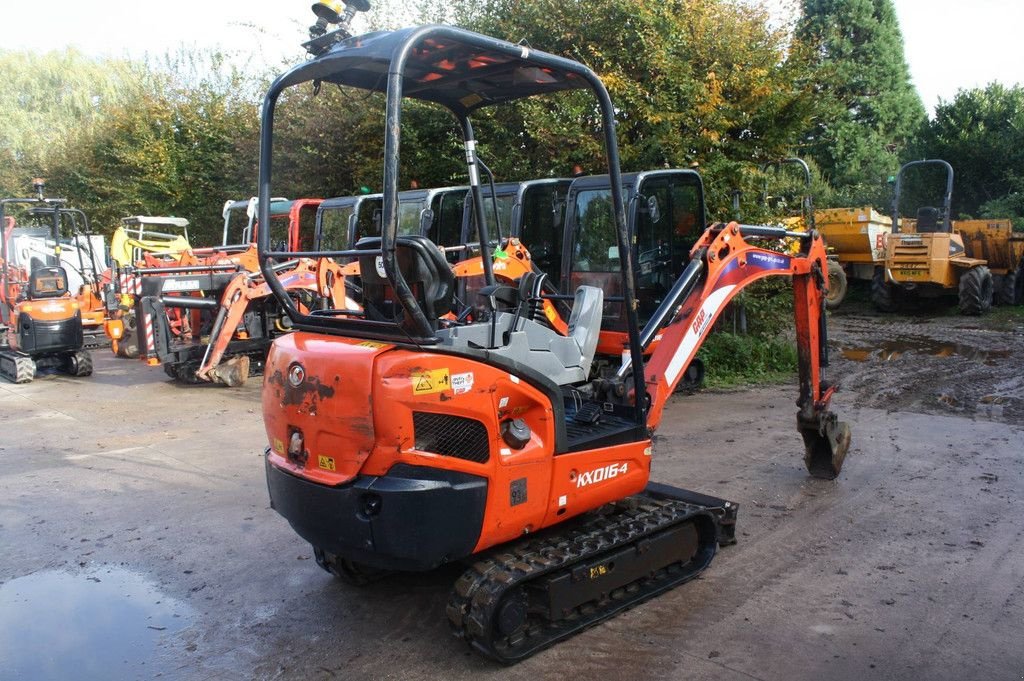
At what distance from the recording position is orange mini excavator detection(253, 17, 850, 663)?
3.57m

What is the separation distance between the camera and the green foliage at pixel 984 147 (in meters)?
23.4

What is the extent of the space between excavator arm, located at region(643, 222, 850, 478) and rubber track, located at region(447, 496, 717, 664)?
55 centimetres

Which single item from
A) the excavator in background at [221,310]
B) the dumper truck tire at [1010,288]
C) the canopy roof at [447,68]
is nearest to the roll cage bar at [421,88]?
the canopy roof at [447,68]

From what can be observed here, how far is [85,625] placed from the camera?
4.47m

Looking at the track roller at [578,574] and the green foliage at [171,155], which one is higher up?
the green foliage at [171,155]

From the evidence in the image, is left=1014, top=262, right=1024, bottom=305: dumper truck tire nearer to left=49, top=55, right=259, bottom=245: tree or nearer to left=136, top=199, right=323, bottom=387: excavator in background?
left=136, top=199, right=323, bottom=387: excavator in background

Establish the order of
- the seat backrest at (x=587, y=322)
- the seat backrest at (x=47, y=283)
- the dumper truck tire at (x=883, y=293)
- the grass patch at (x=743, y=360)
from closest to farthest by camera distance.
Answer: the seat backrest at (x=587, y=322), the grass patch at (x=743, y=360), the seat backrest at (x=47, y=283), the dumper truck tire at (x=883, y=293)

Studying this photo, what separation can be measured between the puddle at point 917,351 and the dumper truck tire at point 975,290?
3467 mm

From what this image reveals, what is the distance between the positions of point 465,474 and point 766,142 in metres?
8.97

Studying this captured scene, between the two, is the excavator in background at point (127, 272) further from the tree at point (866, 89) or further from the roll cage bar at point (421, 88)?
the tree at point (866, 89)

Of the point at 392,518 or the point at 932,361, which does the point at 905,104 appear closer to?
the point at 932,361

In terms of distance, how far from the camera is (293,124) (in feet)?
54.6

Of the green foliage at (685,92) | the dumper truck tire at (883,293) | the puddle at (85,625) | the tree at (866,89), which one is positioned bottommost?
the puddle at (85,625)

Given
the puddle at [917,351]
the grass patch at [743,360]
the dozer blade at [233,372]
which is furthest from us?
the puddle at [917,351]
